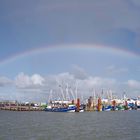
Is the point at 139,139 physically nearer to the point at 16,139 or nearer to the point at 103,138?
the point at 103,138

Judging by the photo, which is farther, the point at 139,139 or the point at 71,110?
the point at 71,110

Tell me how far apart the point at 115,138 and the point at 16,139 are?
15955mm

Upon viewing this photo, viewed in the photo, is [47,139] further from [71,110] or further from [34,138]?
[71,110]

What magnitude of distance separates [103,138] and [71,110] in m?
149

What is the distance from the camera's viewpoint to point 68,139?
1873 inches

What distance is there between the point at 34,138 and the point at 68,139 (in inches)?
215

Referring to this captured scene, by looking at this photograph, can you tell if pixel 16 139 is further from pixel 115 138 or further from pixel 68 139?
pixel 115 138

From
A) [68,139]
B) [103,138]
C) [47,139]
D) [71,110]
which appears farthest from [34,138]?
[71,110]

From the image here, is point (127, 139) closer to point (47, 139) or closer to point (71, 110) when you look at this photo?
point (47, 139)

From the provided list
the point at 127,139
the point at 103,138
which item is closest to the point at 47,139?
the point at 103,138

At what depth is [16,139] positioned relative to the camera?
46.7m

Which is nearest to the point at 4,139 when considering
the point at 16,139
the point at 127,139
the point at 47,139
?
the point at 16,139

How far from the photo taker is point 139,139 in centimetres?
4675

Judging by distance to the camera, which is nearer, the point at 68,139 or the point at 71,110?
the point at 68,139
